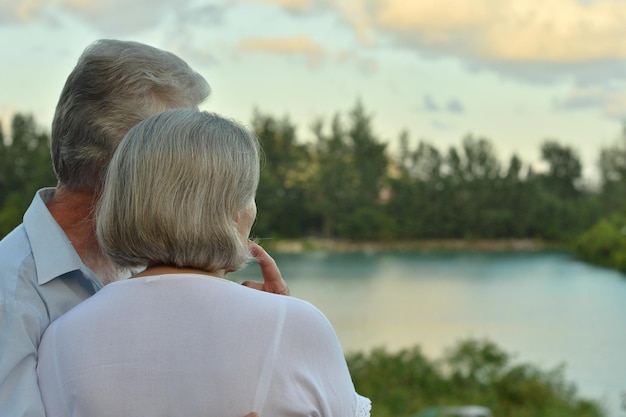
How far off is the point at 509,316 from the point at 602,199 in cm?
1997

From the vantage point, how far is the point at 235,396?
0.91 m

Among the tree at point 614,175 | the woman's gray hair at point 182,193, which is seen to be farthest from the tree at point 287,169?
the woman's gray hair at point 182,193

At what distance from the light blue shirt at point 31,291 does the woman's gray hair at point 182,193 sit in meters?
0.18

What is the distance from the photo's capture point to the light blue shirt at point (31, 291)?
101cm

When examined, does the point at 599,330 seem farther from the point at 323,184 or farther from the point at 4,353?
the point at 323,184

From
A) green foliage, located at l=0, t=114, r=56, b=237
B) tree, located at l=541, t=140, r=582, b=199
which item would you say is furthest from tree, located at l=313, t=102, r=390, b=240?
green foliage, located at l=0, t=114, r=56, b=237

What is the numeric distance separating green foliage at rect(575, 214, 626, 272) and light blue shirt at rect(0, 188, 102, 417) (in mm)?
28355

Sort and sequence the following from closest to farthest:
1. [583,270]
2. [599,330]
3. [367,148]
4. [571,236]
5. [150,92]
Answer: [150,92] → [599,330] → [583,270] → [571,236] → [367,148]

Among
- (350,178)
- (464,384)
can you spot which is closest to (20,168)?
(464,384)

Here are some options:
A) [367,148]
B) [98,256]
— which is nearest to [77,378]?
[98,256]

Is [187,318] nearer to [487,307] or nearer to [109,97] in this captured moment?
[109,97]

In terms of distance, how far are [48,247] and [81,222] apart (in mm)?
95

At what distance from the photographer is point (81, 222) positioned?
4.12 ft

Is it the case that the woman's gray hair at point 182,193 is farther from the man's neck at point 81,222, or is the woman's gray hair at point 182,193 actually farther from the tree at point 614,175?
the tree at point 614,175
